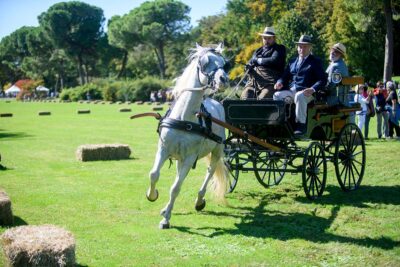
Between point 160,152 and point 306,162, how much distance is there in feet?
9.48

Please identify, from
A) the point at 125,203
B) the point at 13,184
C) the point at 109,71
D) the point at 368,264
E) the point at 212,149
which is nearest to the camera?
the point at 368,264

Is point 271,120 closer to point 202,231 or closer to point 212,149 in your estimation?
point 212,149

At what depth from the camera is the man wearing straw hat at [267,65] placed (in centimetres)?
954

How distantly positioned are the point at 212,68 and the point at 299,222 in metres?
2.81

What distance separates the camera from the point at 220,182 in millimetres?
8945

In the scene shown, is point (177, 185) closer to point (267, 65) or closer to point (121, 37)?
point (267, 65)

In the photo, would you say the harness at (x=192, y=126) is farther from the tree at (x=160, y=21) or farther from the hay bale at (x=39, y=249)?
the tree at (x=160, y=21)

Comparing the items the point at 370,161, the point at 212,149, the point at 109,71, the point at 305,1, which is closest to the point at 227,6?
the point at 305,1

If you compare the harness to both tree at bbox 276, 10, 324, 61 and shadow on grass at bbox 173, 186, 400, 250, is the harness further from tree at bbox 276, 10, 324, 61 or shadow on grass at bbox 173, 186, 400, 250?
tree at bbox 276, 10, 324, 61

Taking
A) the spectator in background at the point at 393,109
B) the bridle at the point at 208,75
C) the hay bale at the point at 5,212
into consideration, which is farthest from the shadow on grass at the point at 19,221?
the spectator in background at the point at 393,109

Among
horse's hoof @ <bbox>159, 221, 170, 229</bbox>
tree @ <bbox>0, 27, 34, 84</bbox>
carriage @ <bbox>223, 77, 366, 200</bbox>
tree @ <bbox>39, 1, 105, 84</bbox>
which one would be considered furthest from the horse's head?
tree @ <bbox>0, 27, 34, 84</bbox>

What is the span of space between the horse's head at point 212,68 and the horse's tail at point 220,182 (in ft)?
6.86

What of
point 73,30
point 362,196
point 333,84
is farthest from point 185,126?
point 73,30

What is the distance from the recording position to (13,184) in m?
10.7
